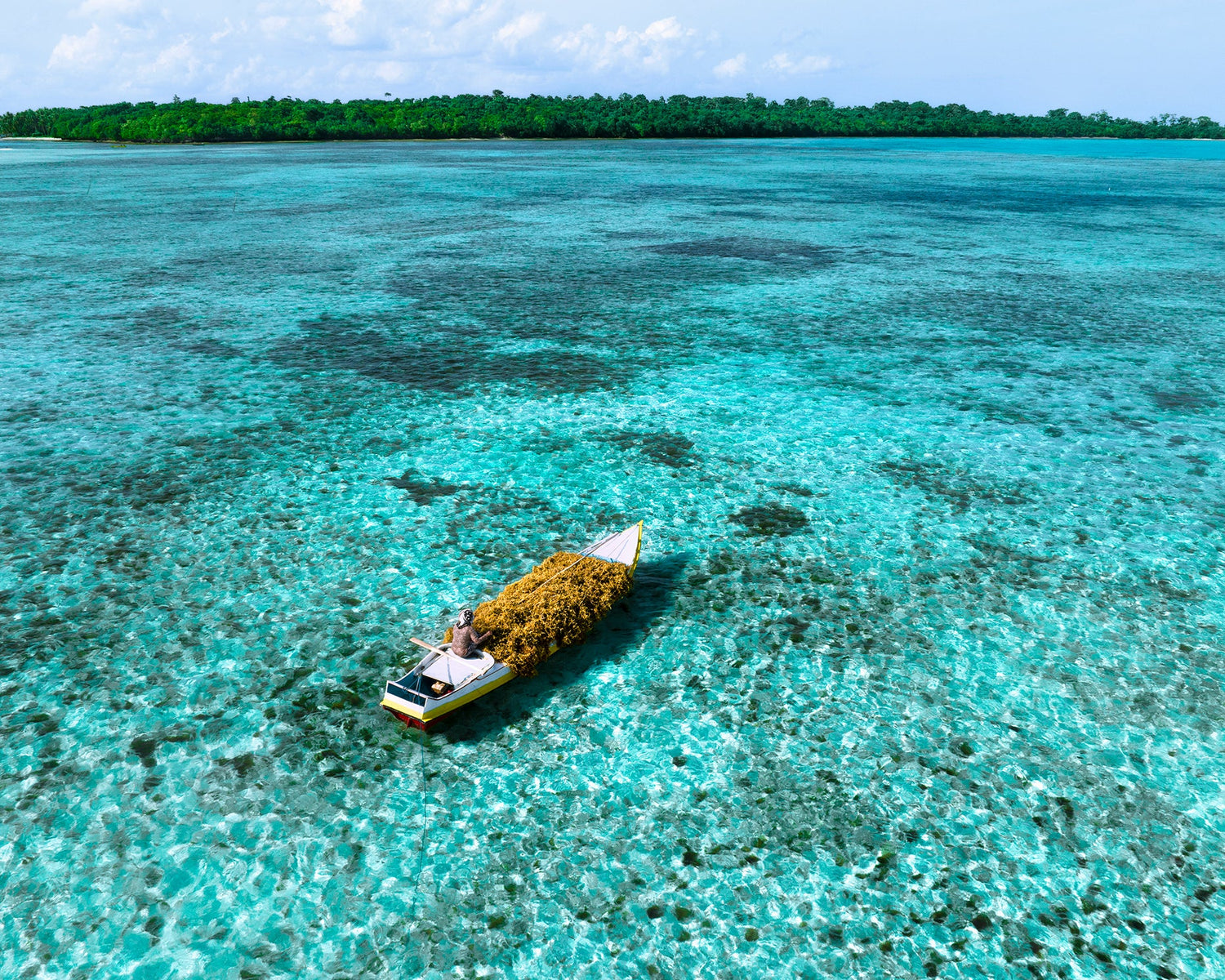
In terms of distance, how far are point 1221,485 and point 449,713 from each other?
24.4 m

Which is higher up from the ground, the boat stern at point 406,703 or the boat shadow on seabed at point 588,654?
the boat stern at point 406,703


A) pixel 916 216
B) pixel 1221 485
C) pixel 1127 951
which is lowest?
pixel 1127 951

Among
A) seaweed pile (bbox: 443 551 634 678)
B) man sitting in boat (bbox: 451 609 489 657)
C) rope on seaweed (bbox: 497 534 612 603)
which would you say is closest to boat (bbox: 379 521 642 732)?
man sitting in boat (bbox: 451 609 489 657)

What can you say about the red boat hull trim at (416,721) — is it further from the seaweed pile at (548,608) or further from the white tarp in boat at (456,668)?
the seaweed pile at (548,608)

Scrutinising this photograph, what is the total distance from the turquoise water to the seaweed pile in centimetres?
83

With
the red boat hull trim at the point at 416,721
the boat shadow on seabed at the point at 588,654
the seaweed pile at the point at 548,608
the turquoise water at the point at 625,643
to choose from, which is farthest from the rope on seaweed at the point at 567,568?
the red boat hull trim at the point at 416,721

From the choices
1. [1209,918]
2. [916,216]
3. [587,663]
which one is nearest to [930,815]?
[1209,918]

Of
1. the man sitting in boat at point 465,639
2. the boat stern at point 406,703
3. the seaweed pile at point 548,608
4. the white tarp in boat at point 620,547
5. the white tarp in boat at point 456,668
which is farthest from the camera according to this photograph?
the white tarp in boat at point 620,547

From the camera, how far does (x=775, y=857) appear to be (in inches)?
529

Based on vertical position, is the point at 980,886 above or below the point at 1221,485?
below

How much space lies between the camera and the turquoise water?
12.6 meters

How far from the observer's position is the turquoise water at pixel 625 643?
41.2 ft

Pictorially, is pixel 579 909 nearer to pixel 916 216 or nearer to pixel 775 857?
pixel 775 857

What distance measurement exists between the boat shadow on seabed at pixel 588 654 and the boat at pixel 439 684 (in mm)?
327
